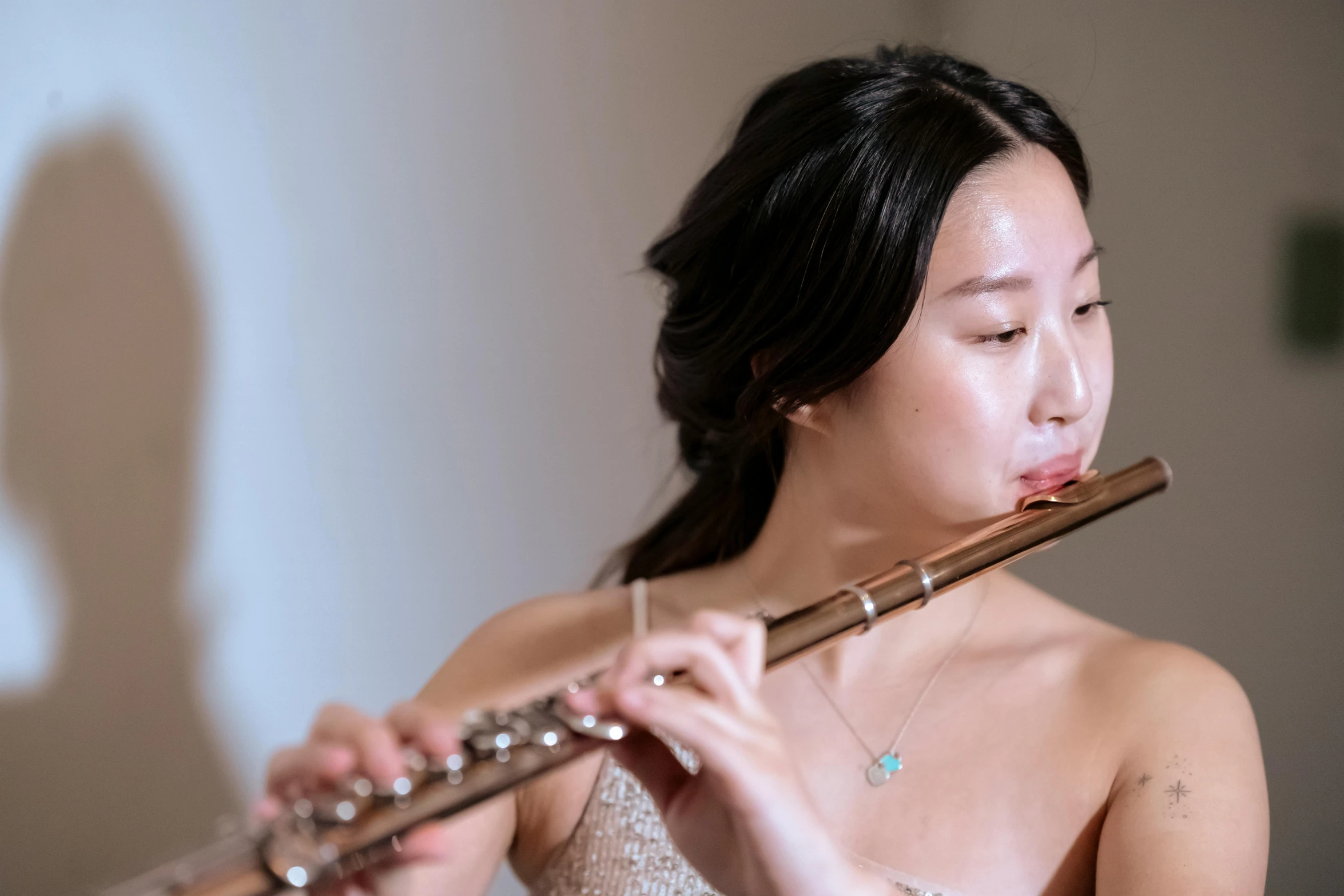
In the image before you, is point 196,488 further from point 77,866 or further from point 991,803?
point 991,803

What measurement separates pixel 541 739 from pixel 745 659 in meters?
0.12

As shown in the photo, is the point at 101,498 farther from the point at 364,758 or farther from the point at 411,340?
the point at 364,758

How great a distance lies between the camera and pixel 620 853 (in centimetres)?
102

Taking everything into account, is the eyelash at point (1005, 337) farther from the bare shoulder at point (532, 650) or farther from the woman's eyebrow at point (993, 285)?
the bare shoulder at point (532, 650)

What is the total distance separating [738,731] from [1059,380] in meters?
0.41

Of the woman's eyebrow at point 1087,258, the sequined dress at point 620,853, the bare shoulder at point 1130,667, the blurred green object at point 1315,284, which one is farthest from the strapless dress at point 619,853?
the blurred green object at point 1315,284

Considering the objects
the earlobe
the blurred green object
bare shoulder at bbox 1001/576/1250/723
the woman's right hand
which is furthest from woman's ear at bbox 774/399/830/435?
the blurred green object

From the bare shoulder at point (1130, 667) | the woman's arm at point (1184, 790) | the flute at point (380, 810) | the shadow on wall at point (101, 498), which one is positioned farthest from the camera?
the shadow on wall at point (101, 498)

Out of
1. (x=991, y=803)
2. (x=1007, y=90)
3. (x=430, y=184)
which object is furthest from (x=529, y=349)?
(x=991, y=803)

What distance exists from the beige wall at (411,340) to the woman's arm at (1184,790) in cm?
47

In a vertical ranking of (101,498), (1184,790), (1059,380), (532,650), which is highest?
(101,498)

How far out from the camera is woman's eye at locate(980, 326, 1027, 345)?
90 cm

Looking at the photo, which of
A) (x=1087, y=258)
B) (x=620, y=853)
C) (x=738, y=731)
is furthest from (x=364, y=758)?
(x=1087, y=258)

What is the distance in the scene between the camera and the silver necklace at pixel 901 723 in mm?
1012
